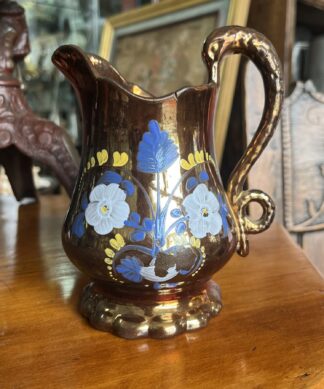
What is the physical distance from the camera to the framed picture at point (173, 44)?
2.88 feet

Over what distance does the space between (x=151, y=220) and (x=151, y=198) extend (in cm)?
2

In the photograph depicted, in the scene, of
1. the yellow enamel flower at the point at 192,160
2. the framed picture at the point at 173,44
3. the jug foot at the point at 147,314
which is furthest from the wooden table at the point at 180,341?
the framed picture at the point at 173,44

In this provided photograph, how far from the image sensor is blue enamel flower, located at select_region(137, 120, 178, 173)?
357 millimetres

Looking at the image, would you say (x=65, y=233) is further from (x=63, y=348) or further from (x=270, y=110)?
(x=270, y=110)

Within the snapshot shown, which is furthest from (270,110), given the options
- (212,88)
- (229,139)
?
(229,139)

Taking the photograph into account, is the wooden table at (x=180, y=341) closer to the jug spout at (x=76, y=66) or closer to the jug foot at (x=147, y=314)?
the jug foot at (x=147, y=314)

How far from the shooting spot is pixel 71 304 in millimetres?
430

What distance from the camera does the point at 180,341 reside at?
365 millimetres

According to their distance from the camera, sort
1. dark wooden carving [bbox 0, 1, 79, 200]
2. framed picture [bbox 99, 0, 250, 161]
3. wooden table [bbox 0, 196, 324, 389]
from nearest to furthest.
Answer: wooden table [bbox 0, 196, 324, 389]
dark wooden carving [bbox 0, 1, 79, 200]
framed picture [bbox 99, 0, 250, 161]

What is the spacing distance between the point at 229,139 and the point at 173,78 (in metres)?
0.17

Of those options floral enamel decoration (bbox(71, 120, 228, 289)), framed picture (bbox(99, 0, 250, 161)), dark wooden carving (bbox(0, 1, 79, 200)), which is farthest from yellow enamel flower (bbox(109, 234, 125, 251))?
framed picture (bbox(99, 0, 250, 161))

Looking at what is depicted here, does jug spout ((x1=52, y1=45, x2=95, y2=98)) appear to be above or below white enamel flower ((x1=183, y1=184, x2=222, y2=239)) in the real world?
above

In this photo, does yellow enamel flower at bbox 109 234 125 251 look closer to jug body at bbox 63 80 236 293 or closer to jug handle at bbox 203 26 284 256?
jug body at bbox 63 80 236 293

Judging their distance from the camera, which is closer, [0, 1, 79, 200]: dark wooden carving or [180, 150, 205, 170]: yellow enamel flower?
[180, 150, 205, 170]: yellow enamel flower
